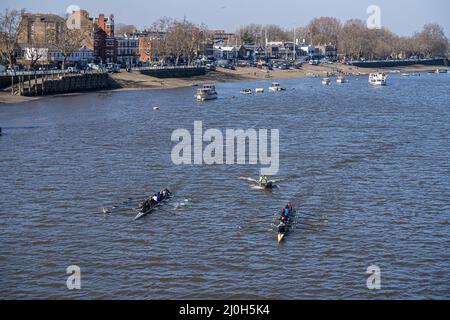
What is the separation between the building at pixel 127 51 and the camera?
17488 cm

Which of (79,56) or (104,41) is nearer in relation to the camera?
(79,56)

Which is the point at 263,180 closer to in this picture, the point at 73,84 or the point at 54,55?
the point at 73,84

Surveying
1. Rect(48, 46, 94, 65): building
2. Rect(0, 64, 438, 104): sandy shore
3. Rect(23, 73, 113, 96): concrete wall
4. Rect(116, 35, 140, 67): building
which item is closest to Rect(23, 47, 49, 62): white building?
Rect(48, 46, 94, 65): building

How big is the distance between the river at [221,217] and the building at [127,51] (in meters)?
97.4

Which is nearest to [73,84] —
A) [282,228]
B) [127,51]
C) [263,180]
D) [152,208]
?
[127,51]

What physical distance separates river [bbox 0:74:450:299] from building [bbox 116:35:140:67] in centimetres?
9739

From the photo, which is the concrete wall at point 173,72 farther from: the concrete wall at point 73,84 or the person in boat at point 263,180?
the person in boat at point 263,180

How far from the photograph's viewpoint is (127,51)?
7032 inches

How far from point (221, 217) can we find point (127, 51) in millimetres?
142947

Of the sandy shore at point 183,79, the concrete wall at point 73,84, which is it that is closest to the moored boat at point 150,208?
the sandy shore at point 183,79

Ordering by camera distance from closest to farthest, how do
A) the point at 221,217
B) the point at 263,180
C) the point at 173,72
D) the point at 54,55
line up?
1. the point at 221,217
2. the point at 263,180
3. the point at 54,55
4. the point at 173,72
